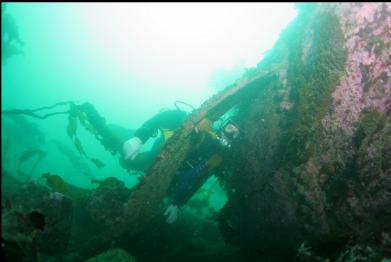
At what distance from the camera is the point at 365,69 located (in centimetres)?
397

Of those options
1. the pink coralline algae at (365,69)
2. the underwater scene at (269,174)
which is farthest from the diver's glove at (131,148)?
the pink coralline algae at (365,69)

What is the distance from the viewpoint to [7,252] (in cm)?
210

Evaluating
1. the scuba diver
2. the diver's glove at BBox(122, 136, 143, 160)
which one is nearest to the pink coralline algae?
the scuba diver

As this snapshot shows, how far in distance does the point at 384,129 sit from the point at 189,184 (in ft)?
12.7

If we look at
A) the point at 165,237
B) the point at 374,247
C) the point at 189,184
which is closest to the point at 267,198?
the point at 374,247

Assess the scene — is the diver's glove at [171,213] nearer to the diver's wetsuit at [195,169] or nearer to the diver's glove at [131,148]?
the diver's wetsuit at [195,169]

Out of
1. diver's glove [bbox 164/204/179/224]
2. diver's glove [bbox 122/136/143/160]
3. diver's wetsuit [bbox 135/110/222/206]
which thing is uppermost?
diver's glove [bbox 122/136/143/160]

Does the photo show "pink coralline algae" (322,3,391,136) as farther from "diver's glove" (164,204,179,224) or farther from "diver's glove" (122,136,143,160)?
"diver's glove" (122,136,143,160)

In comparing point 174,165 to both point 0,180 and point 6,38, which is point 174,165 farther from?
point 6,38

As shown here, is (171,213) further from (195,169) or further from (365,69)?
(365,69)

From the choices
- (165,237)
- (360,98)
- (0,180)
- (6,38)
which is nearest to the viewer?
(0,180)

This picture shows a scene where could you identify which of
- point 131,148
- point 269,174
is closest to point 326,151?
point 269,174

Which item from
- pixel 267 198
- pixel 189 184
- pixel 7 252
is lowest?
pixel 7 252

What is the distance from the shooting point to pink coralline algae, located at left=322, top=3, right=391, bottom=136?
3689 millimetres
